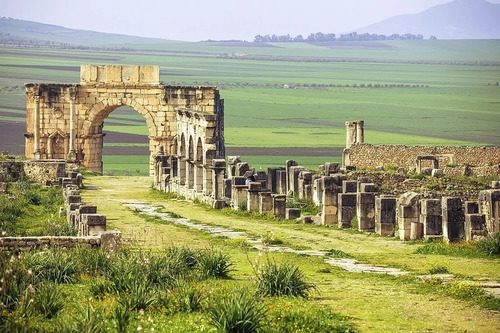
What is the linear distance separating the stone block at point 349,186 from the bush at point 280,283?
16570 mm

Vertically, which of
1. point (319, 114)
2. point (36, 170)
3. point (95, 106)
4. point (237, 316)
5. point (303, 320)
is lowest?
point (303, 320)

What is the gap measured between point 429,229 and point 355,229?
3.57 meters

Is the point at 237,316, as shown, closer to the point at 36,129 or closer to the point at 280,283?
the point at 280,283

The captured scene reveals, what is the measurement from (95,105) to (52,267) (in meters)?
38.2

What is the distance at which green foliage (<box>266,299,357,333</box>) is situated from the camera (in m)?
21.0

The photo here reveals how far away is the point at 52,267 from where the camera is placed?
24.6 metres

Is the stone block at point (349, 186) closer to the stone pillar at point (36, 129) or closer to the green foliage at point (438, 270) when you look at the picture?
the green foliage at point (438, 270)

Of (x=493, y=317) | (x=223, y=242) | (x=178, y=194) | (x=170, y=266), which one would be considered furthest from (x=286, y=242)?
(x=178, y=194)

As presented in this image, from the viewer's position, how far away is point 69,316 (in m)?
21.2

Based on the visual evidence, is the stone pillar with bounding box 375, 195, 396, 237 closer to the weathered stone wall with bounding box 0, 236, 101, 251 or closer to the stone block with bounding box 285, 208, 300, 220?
the stone block with bounding box 285, 208, 300, 220

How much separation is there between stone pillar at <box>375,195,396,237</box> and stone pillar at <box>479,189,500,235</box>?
1.95 metres

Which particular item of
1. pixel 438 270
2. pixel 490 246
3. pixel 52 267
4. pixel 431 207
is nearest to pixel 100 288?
pixel 52 267

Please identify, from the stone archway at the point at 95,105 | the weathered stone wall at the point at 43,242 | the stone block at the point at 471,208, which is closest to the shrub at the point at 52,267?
the weathered stone wall at the point at 43,242

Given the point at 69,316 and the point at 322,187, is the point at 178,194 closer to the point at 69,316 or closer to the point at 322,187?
the point at 322,187
